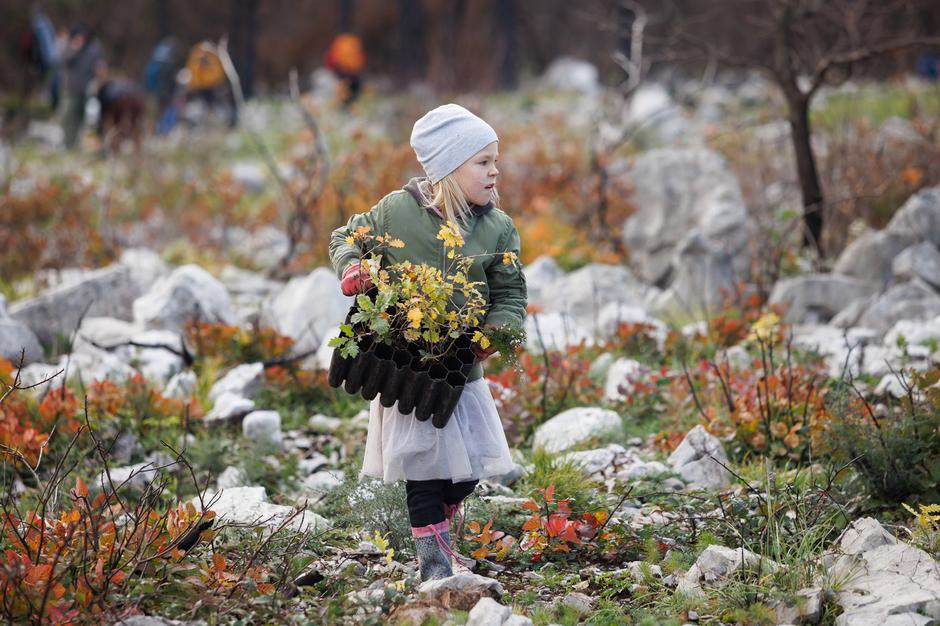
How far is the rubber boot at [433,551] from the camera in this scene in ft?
10.8

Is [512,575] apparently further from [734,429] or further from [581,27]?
[581,27]

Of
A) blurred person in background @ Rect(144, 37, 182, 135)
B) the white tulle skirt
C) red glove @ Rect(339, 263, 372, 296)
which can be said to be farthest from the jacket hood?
blurred person in background @ Rect(144, 37, 182, 135)

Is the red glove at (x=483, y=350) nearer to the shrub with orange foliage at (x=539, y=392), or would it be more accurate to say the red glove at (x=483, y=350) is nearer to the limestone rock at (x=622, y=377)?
the shrub with orange foliage at (x=539, y=392)

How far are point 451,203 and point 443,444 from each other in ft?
2.62

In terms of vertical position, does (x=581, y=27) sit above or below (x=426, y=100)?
above

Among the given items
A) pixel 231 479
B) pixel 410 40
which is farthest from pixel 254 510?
pixel 410 40

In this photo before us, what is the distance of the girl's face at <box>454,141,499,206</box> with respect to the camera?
332 centimetres

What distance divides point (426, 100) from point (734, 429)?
517 inches

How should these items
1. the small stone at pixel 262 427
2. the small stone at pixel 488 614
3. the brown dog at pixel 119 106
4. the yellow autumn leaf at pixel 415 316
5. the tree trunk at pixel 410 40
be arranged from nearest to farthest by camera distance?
the small stone at pixel 488 614 < the yellow autumn leaf at pixel 415 316 < the small stone at pixel 262 427 < the brown dog at pixel 119 106 < the tree trunk at pixel 410 40

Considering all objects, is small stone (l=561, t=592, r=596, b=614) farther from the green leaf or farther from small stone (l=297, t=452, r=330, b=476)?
small stone (l=297, t=452, r=330, b=476)

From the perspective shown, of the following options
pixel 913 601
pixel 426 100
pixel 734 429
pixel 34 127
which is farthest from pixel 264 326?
pixel 34 127

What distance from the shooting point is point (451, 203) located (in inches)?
133

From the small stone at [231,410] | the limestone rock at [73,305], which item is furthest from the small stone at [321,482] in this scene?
the limestone rock at [73,305]

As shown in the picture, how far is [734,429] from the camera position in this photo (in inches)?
185
